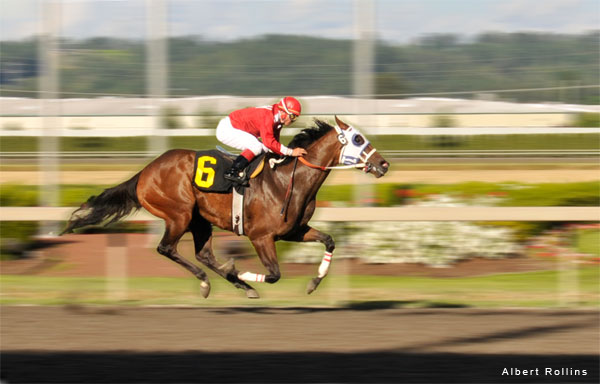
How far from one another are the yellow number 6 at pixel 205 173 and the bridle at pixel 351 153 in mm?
702

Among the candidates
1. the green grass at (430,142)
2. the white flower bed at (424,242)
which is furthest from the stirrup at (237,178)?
the green grass at (430,142)

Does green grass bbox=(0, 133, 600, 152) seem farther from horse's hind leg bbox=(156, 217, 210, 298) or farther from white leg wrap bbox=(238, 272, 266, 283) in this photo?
white leg wrap bbox=(238, 272, 266, 283)

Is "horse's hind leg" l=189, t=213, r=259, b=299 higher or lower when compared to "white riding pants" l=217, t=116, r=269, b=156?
lower

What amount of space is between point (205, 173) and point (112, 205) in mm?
931

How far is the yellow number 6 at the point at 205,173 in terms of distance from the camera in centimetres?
637

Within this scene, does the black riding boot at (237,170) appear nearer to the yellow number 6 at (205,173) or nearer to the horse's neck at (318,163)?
A: the yellow number 6 at (205,173)

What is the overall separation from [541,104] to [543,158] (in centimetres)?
72

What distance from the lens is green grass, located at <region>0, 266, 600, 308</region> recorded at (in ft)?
24.8

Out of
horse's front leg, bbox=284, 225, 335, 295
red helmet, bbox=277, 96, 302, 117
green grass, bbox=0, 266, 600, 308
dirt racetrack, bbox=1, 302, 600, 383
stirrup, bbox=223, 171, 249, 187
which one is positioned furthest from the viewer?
green grass, bbox=0, 266, 600, 308

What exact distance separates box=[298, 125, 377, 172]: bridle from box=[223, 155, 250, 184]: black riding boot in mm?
455

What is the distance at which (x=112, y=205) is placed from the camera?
22.2 feet

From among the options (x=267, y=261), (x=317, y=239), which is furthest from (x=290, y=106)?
(x=267, y=261)

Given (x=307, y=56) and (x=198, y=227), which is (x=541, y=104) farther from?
(x=198, y=227)

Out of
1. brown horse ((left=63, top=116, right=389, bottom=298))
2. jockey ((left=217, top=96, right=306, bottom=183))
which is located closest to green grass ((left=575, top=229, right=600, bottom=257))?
brown horse ((left=63, top=116, right=389, bottom=298))
